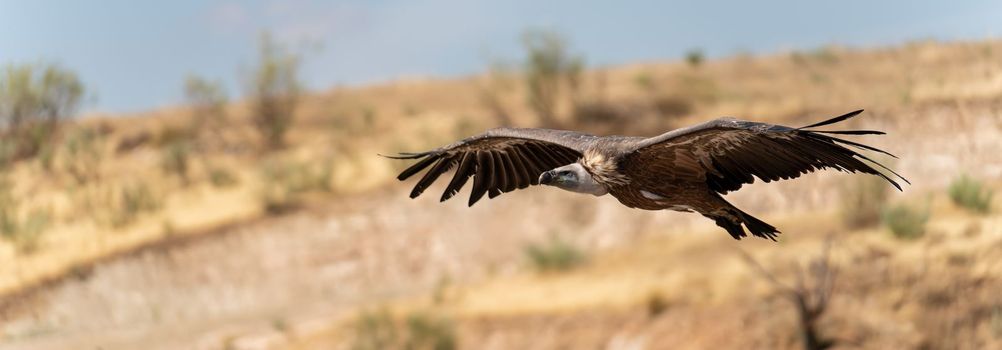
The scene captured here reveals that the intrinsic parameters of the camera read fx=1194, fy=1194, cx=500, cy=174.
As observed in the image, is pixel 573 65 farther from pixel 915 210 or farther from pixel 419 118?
pixel 915 210

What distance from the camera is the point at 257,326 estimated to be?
19.2 metres

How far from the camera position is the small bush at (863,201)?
17.5 m

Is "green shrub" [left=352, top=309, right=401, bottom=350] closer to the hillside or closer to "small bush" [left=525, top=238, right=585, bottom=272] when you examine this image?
the hillside

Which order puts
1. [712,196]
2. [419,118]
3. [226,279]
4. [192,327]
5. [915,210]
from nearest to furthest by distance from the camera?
[712,196], [915,210], [192,327], [226,279], [419,118]

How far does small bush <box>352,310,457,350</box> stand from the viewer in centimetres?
1709

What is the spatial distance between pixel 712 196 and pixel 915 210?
427 inches

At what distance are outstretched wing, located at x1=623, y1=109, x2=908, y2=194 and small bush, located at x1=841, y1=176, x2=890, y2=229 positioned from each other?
11.0 metres

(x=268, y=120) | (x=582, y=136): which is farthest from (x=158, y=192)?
(x=582, y=136)

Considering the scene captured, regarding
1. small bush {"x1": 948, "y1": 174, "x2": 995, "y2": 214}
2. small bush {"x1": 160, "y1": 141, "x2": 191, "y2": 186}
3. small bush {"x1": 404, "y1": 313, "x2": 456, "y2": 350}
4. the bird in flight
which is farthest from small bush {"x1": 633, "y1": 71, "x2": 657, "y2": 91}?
the bird in flight

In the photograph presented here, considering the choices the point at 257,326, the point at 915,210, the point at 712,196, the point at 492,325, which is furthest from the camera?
the point at 257,326

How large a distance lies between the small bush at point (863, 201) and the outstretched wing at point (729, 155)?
11015mm

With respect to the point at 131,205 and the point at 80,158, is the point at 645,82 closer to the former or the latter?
the point at 131,205

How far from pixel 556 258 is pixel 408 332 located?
289cm

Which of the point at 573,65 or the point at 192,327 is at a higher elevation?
the point at 573,65
